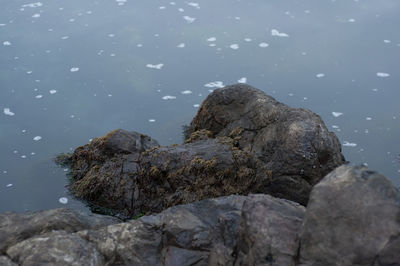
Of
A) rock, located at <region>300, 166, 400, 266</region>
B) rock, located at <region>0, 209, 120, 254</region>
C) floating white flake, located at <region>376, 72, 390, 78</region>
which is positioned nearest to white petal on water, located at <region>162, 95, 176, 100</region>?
→ floating white flake, located at <region>376, 72, 390, 78</region>

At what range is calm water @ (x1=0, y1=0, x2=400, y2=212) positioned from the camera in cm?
950

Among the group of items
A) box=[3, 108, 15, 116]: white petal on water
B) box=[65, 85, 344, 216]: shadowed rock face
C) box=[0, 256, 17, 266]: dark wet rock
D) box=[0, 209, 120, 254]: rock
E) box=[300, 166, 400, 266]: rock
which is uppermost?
box=[300, 166, 400, 266]: rock

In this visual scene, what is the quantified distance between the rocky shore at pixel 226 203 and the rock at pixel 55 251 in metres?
0.01

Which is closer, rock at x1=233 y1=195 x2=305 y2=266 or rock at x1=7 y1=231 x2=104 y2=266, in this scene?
rock at x1=233 y1=195 x2=305 y2=266

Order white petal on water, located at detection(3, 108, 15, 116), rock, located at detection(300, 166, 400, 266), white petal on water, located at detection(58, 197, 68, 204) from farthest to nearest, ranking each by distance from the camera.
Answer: white petal on water, located at detection(3, 108, 15, 116) < white petal on water, located at detection(58, 197, 68, 204) < rock, located at detection(300, 166, 400, 266)

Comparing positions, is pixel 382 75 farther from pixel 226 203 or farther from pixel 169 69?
pixel 226 203

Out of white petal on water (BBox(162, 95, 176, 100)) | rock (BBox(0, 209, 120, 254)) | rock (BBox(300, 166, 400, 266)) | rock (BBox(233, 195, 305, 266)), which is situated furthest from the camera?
white petal on water (BBox(162, 95, 176, 100))

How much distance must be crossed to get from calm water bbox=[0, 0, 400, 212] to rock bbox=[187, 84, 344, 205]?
5.56 feet

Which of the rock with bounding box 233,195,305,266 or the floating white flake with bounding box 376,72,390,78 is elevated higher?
the rock with bounding box 233,195,305,266

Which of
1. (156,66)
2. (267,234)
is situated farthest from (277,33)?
(267,234)

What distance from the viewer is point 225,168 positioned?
734 centimetres

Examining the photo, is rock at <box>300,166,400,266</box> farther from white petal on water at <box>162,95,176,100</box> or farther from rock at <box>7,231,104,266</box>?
white petal on water at <box>162,95,176,100</box>

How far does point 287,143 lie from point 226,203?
2.26 meters

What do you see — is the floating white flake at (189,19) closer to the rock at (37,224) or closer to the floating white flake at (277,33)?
the floating white flake at (277,33)
